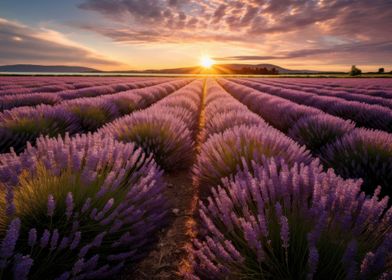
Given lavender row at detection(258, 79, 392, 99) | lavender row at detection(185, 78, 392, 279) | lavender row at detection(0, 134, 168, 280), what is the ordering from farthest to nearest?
lavender row at detection(258, 79, 392, 99) < lavender row at detection(0, 134, 168, 280) < lavender row at detection(185, 78, 392, 279)

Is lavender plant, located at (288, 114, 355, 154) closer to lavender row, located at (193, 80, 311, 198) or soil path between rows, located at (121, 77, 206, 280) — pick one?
lavender row, located at (193, 80, 311, 198)

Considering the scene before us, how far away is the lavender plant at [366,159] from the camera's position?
126 inches

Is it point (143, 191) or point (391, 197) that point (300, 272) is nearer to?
point (143, 191)

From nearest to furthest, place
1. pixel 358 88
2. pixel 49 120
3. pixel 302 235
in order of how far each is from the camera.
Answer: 1. pixel 302 235
2. pixel 49 120
3. pixel 358 88

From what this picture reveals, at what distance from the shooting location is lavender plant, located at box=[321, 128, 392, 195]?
3.20 metres

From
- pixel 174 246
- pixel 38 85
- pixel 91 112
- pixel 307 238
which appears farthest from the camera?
pixel 38 85

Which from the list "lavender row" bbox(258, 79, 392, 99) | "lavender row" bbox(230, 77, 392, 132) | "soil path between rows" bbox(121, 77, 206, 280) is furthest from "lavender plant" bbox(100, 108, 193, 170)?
"lavender row" bbox(258, 79, 392, 99)

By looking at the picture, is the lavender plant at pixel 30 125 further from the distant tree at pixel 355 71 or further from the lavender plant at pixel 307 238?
the distant tree at pixel 355 71

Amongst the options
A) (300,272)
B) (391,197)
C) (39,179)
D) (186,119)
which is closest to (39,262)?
(39,179)

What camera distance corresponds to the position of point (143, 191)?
6.11 feet

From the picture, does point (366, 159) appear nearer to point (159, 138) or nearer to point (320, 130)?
point (320, 130)

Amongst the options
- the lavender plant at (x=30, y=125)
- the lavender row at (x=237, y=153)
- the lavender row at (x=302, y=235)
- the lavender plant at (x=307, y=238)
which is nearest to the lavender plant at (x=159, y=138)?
the lavender row at (x=237, y=153)

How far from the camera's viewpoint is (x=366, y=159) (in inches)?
130

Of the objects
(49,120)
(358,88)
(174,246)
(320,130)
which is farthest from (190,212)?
(358,88)
